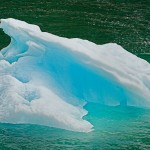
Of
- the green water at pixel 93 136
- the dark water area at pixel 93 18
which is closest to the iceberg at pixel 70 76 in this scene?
the green water at pixel 93 136

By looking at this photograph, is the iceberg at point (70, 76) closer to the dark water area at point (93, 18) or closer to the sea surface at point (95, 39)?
the sea surface at point (95, 39)

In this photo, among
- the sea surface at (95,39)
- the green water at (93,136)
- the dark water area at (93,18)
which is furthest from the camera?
the dark water area at (93,18)

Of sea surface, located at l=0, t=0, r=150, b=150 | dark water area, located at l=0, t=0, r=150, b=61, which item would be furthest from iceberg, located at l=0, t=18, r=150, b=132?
dark water area, located at l=0, t=0, r=150, b=61

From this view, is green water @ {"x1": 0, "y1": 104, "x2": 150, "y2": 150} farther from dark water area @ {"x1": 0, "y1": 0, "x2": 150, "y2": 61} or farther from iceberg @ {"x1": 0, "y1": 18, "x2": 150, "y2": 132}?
dark water area @ {"x1": 0, "y1": 0, "x2": 150, "y2": 61}

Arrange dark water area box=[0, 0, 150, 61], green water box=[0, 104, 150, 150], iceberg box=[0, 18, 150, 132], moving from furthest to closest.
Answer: dark water area box=[0, 0, 150, 61]
iceberg box=[0, 18, 150, 132]
green water box=[0, 104, 150, 150]

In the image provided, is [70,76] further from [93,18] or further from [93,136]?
[93,18]

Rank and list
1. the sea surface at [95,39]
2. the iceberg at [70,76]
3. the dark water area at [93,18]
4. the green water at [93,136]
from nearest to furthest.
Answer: the green water at [93,136] → the sea surface at [95,39] → the iceberg at [70,76] → the dark water area at [93,18]

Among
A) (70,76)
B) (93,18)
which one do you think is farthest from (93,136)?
(93,18)

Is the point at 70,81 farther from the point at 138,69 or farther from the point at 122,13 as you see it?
the point at 122,13
